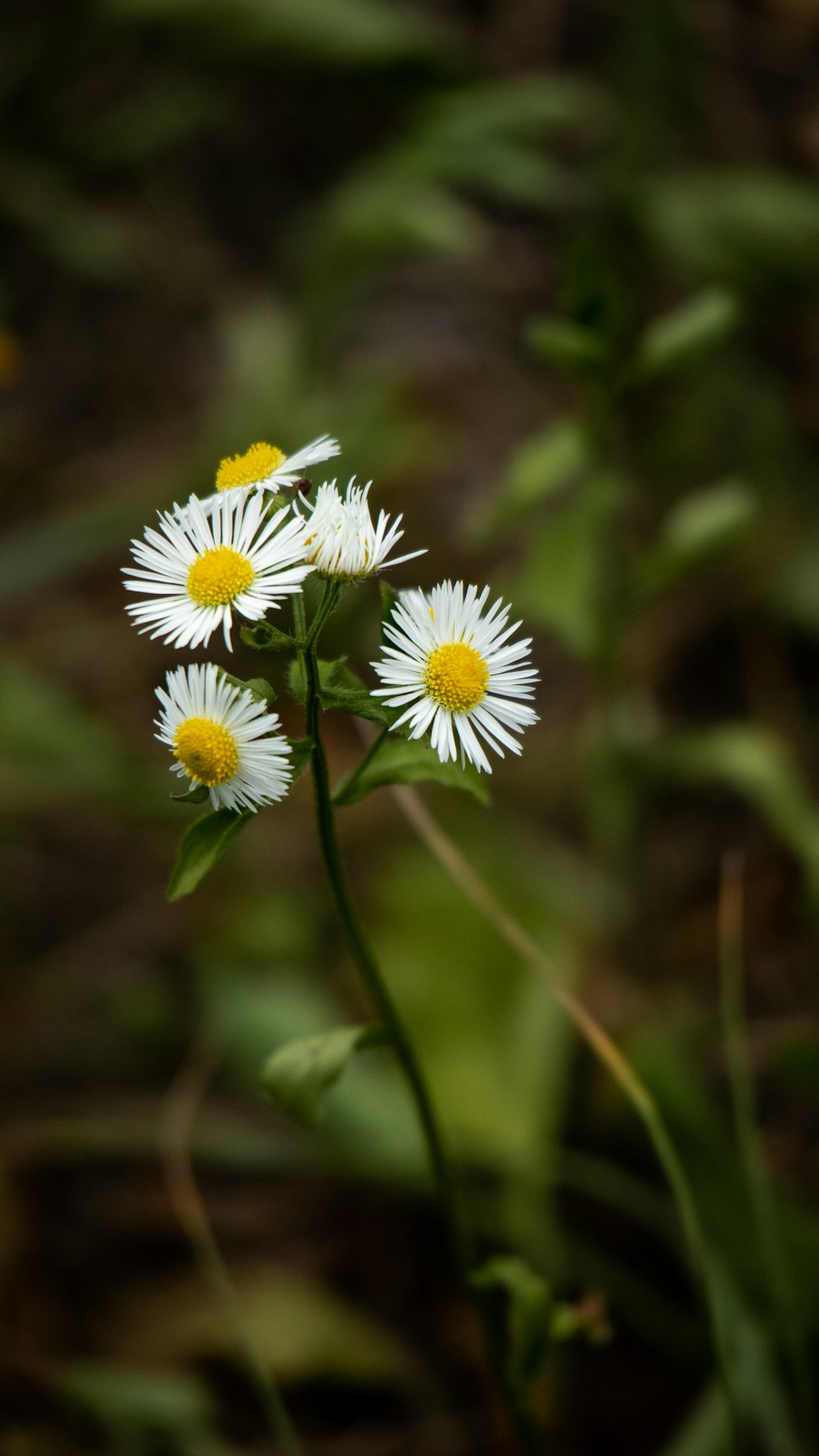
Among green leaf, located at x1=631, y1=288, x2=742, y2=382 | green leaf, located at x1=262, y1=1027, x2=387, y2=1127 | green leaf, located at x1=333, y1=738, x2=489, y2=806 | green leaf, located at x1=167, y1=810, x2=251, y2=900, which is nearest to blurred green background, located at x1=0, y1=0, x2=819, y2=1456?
green leaf, located at x1=631, y1=288, x2=742, y2=382

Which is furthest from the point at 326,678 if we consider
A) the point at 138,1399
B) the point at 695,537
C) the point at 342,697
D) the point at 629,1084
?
the point at 138,1399

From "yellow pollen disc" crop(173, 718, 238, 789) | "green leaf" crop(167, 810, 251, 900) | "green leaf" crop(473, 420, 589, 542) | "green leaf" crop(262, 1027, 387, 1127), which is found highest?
"green leaf" crop(473, 420, 589, 542)

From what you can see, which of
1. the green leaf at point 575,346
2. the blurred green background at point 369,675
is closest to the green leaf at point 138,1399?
the blurred green background at point 369,675

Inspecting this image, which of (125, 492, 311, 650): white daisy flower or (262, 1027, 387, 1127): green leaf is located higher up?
(125, 492, 311, 650): white daisy flower

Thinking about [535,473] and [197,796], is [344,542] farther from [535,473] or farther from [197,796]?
[535,473]

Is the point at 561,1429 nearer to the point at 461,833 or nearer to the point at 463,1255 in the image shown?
the point at 463,1255

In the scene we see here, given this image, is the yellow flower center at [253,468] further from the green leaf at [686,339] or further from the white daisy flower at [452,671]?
the green leaf at [686,339]

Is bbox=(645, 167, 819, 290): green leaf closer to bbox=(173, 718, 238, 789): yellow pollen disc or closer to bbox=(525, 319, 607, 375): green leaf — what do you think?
bbox=(525, 319, 607, 375): green leaf
